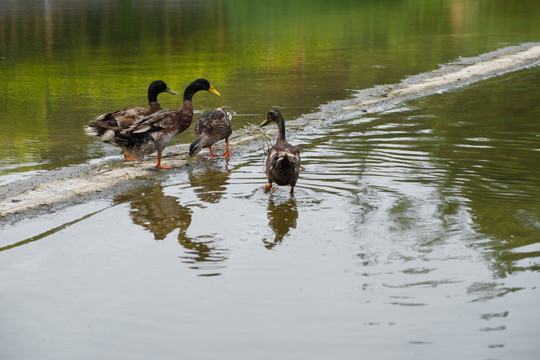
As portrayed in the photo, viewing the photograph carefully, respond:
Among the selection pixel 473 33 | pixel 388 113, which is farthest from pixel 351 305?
pixel 473 33

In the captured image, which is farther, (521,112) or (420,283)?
(521,112)

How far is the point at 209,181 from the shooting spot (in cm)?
954

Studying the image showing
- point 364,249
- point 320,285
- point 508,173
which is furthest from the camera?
point 508,173

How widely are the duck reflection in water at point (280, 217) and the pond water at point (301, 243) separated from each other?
0.03 meters

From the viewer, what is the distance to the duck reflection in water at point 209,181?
8859 millimetres

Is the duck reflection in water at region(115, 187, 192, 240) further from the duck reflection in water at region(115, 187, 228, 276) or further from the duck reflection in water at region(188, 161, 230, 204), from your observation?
the duck reflection in water at region(188, 161, 230, 204)

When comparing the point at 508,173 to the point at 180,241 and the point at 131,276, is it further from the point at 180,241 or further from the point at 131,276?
the point at 131,276

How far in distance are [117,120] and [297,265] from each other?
15.4 feet

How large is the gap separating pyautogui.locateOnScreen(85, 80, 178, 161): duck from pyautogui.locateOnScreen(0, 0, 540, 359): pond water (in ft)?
2.69

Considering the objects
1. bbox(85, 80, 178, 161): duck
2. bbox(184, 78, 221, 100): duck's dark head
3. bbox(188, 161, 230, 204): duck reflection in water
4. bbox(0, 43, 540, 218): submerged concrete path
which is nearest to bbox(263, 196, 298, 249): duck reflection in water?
bbox(188, 161, 230, 204): duck reflection in water

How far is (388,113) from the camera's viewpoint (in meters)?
13.7

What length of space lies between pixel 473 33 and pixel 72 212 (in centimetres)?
2412

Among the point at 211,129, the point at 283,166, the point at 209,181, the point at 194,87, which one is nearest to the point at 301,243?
the point at 283,166

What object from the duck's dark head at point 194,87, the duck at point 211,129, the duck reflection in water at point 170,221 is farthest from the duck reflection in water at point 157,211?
the duck's dark head at point 194,87
